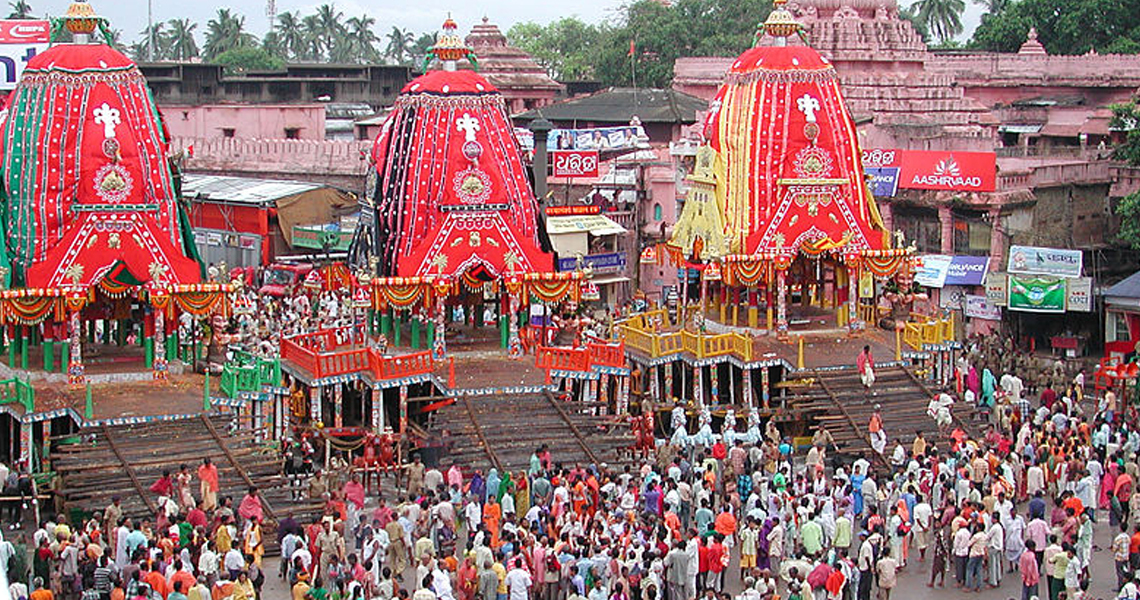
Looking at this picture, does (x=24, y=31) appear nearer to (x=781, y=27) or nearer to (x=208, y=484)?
(x=781, y=27)

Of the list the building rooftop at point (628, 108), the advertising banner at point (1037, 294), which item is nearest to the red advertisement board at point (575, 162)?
the building rooftop at point (628, 108)

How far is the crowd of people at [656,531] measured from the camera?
2436cm

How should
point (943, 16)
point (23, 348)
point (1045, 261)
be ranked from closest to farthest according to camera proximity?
point (23, 348) < point (1045, 261) < point (943, 16)

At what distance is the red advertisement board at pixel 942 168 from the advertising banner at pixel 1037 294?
377 centimetres

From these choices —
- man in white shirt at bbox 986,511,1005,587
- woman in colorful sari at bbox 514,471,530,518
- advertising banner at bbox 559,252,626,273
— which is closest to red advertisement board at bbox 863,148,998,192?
advertising banner at bbox 559,252,626,273

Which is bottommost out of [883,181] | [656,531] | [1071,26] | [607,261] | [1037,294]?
[656,531]

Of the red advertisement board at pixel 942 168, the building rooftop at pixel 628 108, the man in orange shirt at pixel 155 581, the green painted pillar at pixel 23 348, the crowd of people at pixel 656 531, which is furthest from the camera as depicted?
the building rooftop at pixel 628 108

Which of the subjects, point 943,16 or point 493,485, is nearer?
point 493,485

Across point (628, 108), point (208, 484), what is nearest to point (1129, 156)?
point (628, 108)

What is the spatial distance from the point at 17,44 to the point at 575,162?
13.6 metres

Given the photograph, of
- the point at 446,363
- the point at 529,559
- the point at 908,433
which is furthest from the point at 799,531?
the point at 446,363

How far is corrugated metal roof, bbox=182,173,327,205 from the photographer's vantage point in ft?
173

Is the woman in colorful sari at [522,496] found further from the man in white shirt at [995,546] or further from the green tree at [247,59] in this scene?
the green tree at [247,59]

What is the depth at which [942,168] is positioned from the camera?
4653 centimetres
